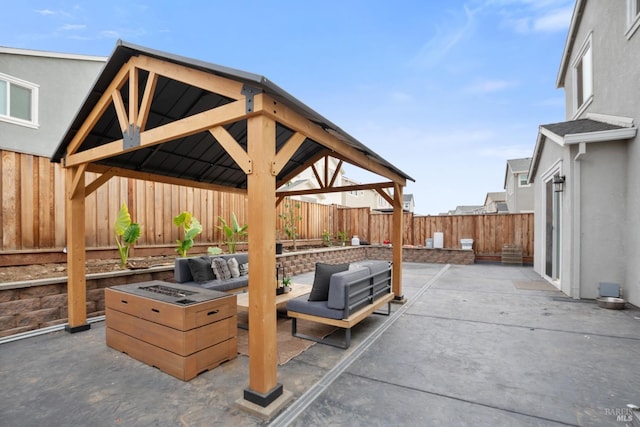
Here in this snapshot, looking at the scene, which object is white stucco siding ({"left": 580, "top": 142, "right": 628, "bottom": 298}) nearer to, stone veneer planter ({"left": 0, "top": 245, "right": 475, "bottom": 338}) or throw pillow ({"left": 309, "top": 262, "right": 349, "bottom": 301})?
throw pillow ({"left": 309, "top": 262, "right": 349, "bottom": 301})

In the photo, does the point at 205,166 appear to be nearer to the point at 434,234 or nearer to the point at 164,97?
the point at 164,97

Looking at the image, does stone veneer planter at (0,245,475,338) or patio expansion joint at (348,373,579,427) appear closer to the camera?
patio expansion joint at (348,373,579,427)

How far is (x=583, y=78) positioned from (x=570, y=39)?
4.92ft

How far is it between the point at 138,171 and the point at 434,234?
11.7 m

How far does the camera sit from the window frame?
7.63 m

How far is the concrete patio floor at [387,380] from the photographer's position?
245 centimetres

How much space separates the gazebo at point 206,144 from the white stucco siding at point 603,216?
12.6ft

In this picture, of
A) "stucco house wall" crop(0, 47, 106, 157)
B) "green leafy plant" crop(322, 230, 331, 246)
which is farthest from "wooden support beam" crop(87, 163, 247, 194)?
"green leafy plant" crop(322, 230, 331, 246)

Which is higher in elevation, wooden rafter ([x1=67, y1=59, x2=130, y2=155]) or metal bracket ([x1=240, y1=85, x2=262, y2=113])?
wooden rafter ([x1=67, y1=59, x2=130, y2=155])

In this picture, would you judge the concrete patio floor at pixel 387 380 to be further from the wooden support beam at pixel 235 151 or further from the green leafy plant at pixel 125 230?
the wooden support beam at pixel 235 151

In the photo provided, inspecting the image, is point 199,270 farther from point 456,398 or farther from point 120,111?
point 456,398

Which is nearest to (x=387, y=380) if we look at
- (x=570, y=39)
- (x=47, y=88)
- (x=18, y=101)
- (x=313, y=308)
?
(x=313, y=308)

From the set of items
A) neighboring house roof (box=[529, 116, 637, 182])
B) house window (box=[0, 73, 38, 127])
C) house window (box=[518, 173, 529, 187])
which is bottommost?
neighboring house roof (box=[529, 116, 637, 182])

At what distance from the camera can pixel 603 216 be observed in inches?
241
